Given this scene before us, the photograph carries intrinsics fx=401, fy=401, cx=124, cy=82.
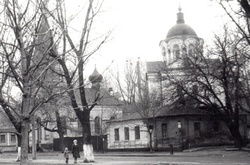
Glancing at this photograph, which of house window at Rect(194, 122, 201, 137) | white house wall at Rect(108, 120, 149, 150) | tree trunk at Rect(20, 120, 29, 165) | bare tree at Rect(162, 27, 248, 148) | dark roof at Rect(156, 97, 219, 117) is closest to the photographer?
tree trunk at Rect(20, 120, 29, 165)

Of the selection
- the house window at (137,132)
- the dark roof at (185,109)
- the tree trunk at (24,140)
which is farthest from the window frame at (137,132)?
the tree trunk at (24,140)

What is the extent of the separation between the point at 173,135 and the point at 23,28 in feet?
109

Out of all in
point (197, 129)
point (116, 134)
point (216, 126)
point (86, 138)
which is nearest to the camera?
point (86, 138)

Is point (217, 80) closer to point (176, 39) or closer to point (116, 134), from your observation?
point (116, 134)

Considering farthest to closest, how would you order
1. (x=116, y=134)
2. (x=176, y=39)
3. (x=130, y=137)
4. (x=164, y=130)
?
(x=176, y=39) < (x=116, y=134) < (x=130, y=137) < (x=164, y=130)

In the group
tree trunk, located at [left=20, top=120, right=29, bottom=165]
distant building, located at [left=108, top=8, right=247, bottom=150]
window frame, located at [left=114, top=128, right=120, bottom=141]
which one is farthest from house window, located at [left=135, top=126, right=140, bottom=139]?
tree trunk, located at [left=20, top=120, right=29, bottom=165]

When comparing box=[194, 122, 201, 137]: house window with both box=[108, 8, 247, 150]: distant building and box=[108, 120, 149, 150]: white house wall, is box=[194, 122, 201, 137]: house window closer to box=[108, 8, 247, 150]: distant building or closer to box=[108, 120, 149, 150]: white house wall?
box=[108, 8, 247, 150]: distant building

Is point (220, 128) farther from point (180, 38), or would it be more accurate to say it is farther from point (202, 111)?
point (180, 38)

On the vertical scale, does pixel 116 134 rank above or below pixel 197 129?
below

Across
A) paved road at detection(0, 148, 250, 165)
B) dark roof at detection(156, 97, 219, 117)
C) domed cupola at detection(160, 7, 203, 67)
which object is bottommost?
paved road at detection(0, 148, 250, 165)

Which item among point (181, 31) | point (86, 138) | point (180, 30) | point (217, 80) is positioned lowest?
point (86, 138)

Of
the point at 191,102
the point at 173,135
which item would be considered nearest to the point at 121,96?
the point at 173,135

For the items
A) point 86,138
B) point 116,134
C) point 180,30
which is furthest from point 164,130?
point 86,138

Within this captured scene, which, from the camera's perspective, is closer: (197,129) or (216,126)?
(197,129)
